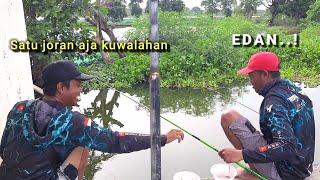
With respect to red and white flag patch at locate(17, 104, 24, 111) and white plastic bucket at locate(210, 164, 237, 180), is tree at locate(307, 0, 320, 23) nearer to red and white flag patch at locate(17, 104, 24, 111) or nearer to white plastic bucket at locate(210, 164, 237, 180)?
white plastic bucket at locate(210, 164, 237, 180)

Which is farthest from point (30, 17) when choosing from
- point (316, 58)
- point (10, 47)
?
point (316, 58)

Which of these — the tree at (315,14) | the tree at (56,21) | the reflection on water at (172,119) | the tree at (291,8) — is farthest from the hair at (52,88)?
the tree at (291,8)

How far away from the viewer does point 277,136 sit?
2.45m

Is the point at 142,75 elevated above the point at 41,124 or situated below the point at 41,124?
below

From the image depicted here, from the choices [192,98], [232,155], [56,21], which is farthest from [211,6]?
[232,155]

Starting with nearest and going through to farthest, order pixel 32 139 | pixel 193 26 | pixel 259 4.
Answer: pixel 32 139, pixel 193 26, pixel 259 4

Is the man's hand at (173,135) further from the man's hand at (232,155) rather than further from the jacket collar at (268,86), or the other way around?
the jacket collar at (268,86)

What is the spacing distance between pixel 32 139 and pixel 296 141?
1961 millimetres

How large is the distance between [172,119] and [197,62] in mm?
3480

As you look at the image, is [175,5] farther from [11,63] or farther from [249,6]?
[11,63]

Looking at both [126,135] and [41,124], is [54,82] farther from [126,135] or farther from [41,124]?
[126,135]

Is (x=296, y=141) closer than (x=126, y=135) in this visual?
No

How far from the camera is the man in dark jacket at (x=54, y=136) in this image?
7.21 feet

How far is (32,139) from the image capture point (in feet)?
7.11
